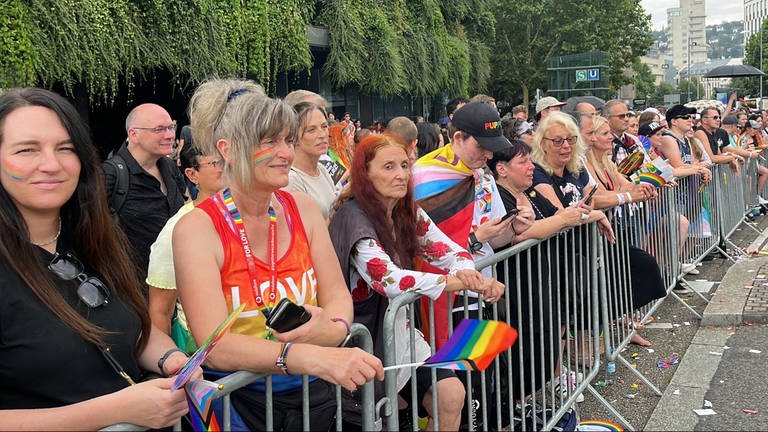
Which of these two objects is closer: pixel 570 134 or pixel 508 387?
pixel 508 387

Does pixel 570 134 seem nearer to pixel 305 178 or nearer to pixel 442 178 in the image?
pixel 442 178

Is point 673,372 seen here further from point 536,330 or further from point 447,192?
point 447,192

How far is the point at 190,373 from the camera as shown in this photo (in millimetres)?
2020

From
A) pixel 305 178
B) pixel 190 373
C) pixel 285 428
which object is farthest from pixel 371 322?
pixel 190 373

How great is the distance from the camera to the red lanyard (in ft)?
8.41

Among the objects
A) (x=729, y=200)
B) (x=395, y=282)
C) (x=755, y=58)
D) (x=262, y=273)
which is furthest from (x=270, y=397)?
(x=755, y=58)

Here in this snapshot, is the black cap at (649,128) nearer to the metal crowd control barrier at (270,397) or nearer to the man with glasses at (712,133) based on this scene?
the man with glasses at (712,133)

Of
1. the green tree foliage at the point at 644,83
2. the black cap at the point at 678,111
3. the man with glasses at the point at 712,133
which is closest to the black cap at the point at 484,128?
the black cap at the point at 678,111

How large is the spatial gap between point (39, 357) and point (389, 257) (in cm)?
171

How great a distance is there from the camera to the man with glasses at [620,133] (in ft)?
25.2

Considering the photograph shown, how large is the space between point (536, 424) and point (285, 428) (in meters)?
2.12

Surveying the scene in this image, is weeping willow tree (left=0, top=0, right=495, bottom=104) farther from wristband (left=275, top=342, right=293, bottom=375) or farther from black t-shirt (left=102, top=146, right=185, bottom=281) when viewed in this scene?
wristband (left=275, top=342, right=293, bottom=375)

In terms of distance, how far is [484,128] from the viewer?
4.32 metres

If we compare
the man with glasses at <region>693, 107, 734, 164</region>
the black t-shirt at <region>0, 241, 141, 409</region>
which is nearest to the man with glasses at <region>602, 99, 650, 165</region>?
the man with glasses at <region>693, 107, 734, 164</region>
